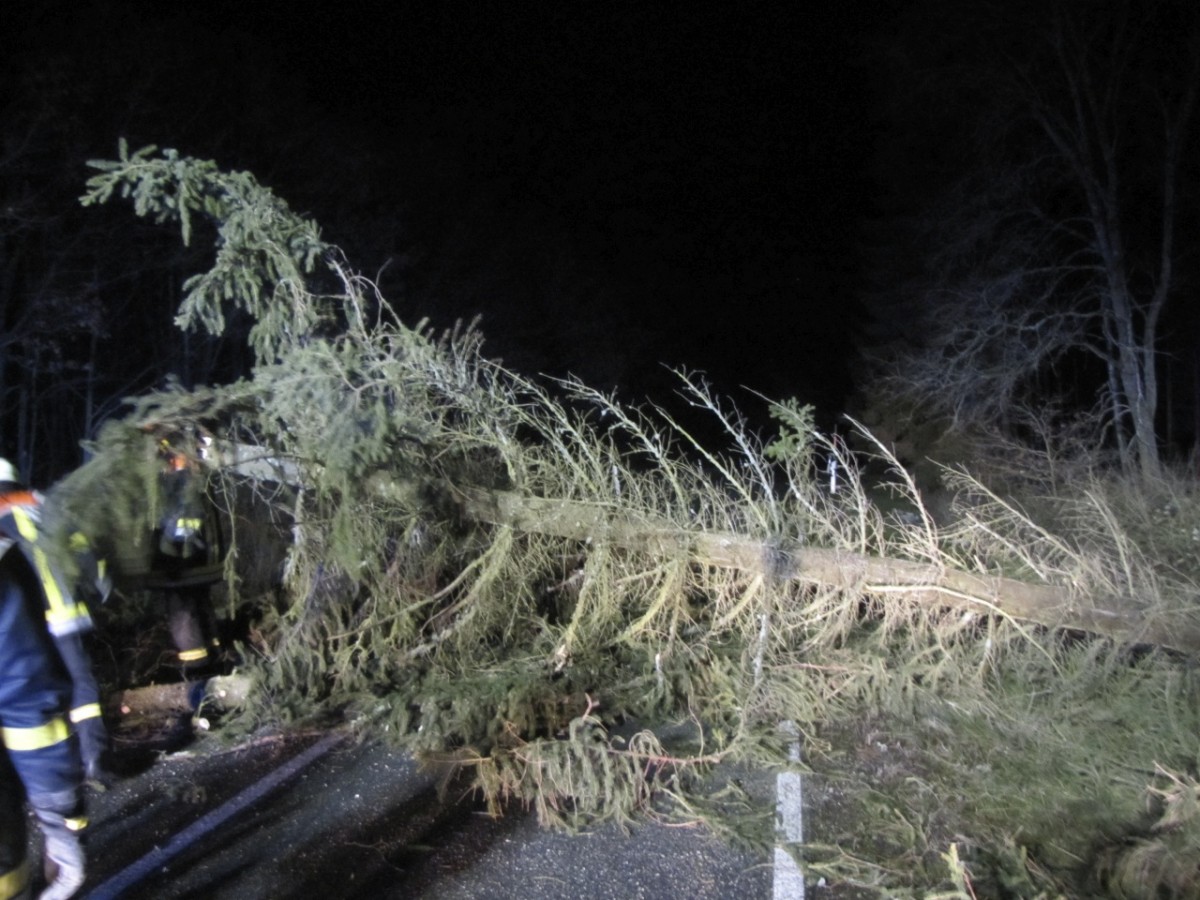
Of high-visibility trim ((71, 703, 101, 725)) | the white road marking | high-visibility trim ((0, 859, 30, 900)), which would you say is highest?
high-visibility trim ((71, 703, 101, 725))

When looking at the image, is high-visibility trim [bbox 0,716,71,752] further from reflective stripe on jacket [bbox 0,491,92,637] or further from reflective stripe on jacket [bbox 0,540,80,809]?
reflective stripe on jacket [bbox 0,491,92,637]

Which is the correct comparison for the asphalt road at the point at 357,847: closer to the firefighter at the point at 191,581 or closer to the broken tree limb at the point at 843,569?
the firefighter at the point at 191,581

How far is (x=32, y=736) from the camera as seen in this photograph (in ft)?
9.75

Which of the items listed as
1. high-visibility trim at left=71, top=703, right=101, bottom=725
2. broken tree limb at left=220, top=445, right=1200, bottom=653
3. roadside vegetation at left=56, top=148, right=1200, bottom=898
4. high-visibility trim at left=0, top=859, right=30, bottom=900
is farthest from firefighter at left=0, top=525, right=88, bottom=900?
broken tree limb at left=220, top=445, right=1200, bottom=653

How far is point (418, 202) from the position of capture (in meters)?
18.4


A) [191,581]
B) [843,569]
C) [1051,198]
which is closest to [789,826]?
[843,569]

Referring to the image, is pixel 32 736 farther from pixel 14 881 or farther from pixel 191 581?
pixel 191 581

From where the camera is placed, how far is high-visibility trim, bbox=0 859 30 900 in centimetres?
274

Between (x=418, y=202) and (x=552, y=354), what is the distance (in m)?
5.18

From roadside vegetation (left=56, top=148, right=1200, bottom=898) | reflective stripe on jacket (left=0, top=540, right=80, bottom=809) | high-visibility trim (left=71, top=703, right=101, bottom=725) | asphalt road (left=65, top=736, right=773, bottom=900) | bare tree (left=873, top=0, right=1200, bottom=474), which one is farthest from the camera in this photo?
bare tree (left=873, top=0, right=1200, bottom=474)

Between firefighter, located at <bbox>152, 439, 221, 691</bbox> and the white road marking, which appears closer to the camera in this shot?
the white road marking

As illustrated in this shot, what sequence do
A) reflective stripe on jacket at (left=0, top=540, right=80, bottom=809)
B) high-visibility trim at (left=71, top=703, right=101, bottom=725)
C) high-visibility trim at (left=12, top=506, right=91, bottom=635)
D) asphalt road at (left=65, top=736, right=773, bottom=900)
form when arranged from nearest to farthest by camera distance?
reflective stripe on jacket at (left=0, top=540, right=80, bottom=809), high-visibility trim at (left=12, top=506, right=91, bottom=635), high-visibility trim at (left=71, top=703, right=101, bottom=725), asphalt road at (left=65, top=736, right=773, bottom=900)

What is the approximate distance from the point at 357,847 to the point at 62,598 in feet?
5.32

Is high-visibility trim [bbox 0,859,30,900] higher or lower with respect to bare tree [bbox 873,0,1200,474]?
lower
